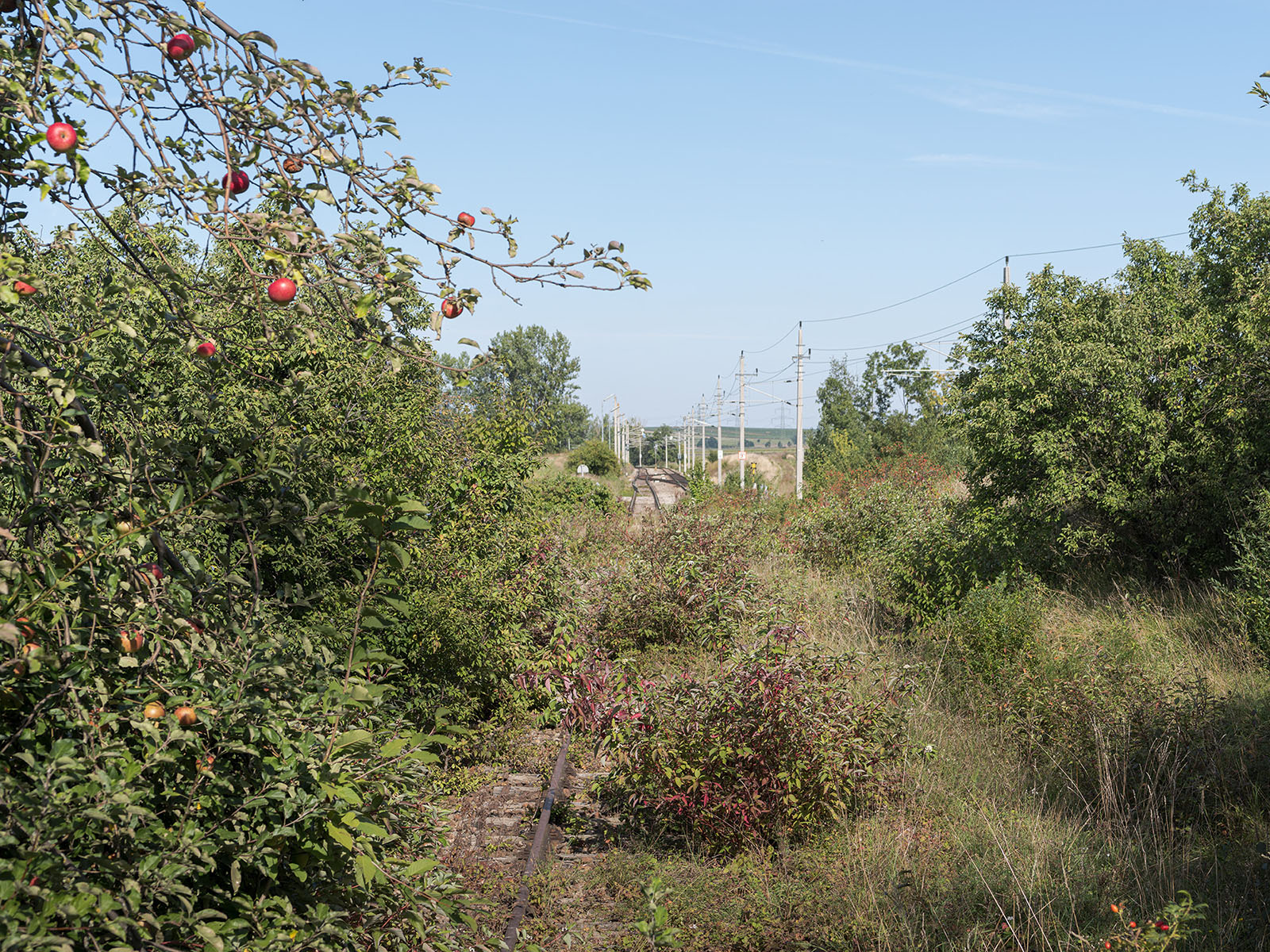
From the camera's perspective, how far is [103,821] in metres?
2.13

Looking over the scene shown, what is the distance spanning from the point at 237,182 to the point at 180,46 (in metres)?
0.35

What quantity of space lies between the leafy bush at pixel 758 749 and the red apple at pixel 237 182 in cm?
457

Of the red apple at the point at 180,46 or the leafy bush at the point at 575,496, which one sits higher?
the red apple at the point at 180,46

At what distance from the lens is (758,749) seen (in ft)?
19.7

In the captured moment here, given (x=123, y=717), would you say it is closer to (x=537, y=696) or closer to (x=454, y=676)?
(x=454, y=676)

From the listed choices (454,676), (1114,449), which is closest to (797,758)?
(454,676)

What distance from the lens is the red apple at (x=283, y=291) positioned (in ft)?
7.13

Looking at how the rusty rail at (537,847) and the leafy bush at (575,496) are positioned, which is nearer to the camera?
the rusty rail at (537,847)

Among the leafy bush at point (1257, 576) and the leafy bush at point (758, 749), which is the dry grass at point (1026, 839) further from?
the leafy bush at point (1257, 576)

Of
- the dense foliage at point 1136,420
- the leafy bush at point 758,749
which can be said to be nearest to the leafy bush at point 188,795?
the leafy bush at point 758,749

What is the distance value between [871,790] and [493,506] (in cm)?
445

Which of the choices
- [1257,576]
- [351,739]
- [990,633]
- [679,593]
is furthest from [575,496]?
[351,739]

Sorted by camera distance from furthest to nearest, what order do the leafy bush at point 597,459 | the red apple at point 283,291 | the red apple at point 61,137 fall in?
the leafy bush at point 597,459 < the red apple at point 283,291 < the red apple at point 61,137

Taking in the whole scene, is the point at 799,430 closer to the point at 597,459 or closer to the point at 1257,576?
the point at 1257,576
